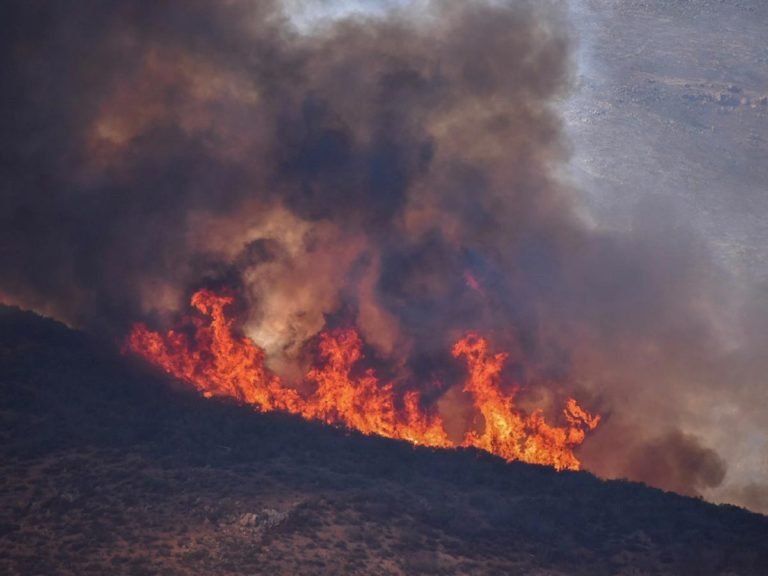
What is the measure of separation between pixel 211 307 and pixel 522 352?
14.0m

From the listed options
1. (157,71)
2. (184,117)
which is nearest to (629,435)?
(184,117)

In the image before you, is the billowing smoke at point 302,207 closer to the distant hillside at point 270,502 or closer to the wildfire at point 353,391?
the wildfire at point 353,391

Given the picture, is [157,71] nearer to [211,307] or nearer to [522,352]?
[211,307]

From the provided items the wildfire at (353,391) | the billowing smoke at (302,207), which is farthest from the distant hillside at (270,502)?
the billowing smoke at (302,207)

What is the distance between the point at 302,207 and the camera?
37.4 m

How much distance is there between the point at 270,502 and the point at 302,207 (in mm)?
15370

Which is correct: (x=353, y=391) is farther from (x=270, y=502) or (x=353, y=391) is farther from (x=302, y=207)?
(x=302, y=207)

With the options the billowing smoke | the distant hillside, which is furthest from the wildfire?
the distant hillside

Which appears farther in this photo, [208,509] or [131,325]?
[131,325]

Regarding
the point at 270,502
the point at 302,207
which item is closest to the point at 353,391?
the point at 270,502

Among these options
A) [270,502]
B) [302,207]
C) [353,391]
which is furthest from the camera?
[302,207]

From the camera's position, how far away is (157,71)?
3762cm

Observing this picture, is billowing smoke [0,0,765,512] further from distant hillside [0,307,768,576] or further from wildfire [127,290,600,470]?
distant hillside [0,307,768,576]

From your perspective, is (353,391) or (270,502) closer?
(270,502)
